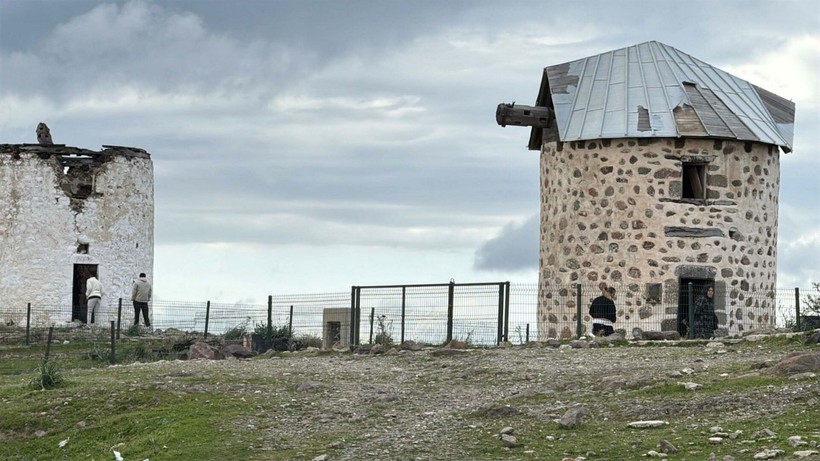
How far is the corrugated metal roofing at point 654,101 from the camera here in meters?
30.7

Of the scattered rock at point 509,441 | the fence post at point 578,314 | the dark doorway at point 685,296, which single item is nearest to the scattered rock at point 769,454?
the scattered rock at point 509,441

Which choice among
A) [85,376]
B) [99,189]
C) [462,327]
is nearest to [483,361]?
[462,327]

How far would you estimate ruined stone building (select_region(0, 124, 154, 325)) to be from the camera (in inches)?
1623

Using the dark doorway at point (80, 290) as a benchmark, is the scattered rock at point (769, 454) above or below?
below

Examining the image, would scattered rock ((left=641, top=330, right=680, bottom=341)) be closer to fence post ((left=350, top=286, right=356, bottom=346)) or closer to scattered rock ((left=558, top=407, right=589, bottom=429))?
fence post ((left=350, top=286, right=356, bottom=346))

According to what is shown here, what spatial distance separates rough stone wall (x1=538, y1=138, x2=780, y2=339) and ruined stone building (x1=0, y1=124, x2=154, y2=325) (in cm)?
1585

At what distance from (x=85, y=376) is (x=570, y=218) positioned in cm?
1237

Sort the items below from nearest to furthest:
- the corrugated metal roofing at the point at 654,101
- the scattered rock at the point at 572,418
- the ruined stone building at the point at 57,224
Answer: the scattered rock at the point at 572,418 → the corrugated metal roofing at the point at 654,101 → the ruined stone building at the point at 57,224

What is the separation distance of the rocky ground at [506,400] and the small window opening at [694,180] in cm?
720

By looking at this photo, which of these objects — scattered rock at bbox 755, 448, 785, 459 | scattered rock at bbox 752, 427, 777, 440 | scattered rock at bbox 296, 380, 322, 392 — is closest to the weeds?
scattered rock at bbox 296, 380, 322, 392

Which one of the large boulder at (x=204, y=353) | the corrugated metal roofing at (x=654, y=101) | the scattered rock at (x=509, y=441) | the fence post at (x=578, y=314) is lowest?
the scattered rock at (x=509, y=441)

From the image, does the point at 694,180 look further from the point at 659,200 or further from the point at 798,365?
the point at 798,365

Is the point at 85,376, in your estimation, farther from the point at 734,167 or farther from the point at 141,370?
the point at 734,167

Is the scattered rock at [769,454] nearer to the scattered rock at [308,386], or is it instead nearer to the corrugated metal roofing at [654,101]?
the scattered rock at [308,386]
